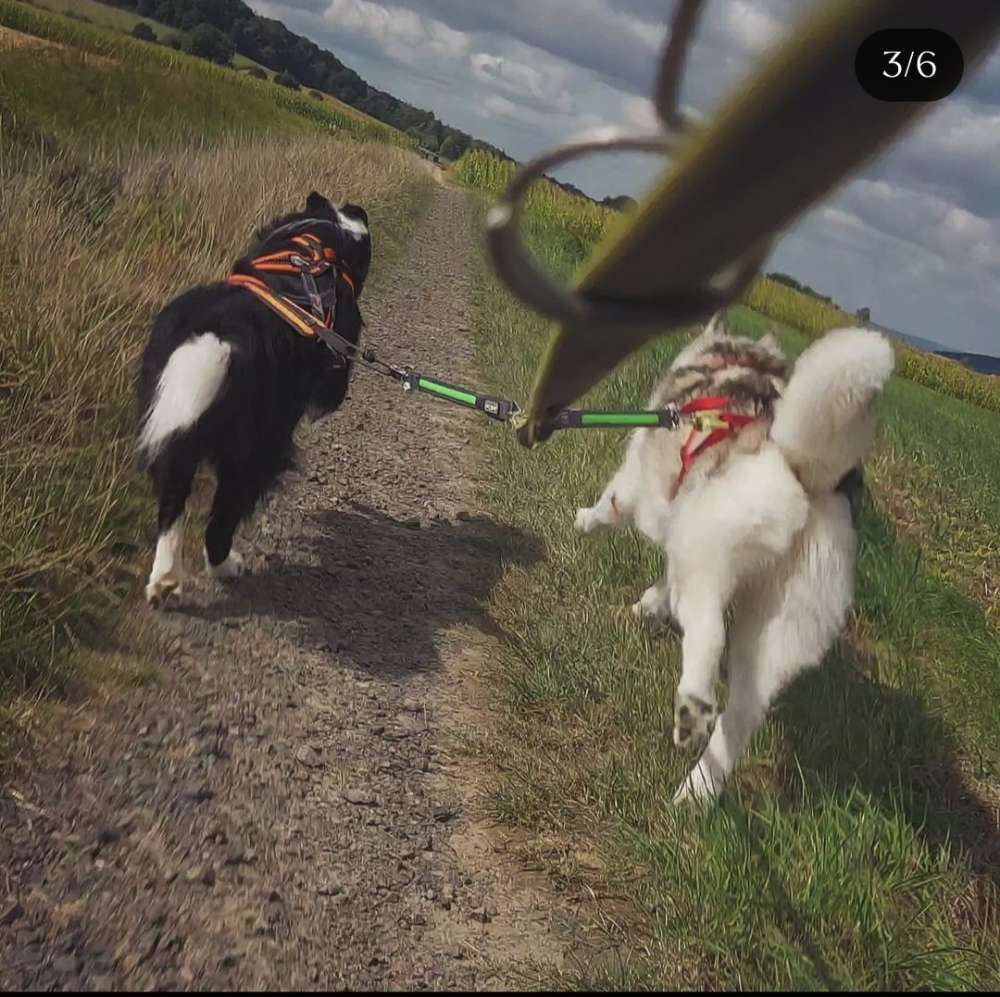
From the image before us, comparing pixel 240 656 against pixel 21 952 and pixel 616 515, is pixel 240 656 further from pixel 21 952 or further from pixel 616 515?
pixel 616 515

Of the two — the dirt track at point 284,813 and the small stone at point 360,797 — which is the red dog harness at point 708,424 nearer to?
the dirt track at point 284,813

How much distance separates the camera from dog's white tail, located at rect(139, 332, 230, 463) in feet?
10.8

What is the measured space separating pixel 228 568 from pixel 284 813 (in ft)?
4.95

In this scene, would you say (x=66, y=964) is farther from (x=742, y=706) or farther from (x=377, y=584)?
(x=377, y=584)

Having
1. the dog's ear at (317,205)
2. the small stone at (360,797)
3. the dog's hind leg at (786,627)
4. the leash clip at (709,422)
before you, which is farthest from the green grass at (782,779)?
the dog's ear at (317,205)

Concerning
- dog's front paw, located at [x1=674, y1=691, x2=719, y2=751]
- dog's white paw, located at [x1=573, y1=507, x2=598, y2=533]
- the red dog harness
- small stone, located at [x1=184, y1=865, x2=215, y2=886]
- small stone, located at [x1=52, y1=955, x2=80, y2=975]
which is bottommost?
small stone, located at [x1=52, y1=955, x2=80, y2=975]

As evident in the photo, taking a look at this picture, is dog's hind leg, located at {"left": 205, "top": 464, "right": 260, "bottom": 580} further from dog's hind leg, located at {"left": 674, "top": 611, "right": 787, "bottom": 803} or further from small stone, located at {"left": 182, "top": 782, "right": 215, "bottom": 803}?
dog's hind leg, located at {"left": 674, "top": 611, "right": 787, "bottom": 803}

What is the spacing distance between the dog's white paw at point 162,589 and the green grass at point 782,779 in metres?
1.30

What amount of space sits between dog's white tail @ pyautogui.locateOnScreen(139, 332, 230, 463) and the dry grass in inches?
16.6

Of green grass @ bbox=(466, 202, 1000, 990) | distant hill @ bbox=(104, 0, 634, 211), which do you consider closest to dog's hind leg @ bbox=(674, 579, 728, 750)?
green grass @ bbox=(466, 202, 1000, 990)

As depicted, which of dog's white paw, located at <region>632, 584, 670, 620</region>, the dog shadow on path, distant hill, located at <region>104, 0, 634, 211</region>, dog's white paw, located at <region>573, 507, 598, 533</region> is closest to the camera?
the dog shadow on path

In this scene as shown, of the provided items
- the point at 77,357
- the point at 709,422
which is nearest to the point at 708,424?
the point at 709,422

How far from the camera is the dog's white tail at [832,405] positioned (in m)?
2.36

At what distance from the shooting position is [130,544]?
3709mm
